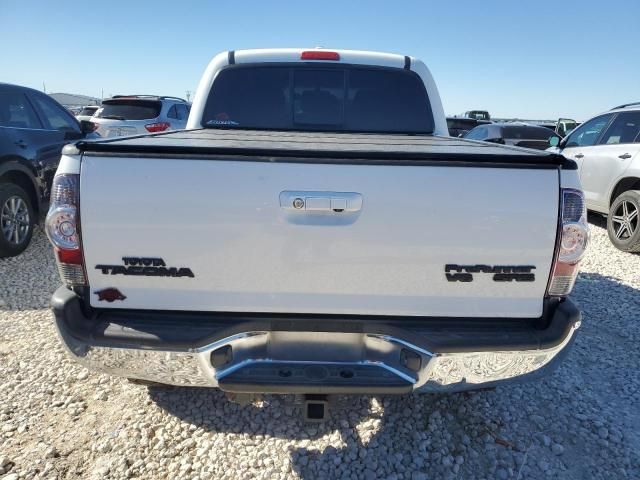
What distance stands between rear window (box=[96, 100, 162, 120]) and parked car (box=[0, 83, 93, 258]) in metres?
4.61

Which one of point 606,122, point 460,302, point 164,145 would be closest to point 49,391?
point 164,145

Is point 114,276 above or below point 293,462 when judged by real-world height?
above

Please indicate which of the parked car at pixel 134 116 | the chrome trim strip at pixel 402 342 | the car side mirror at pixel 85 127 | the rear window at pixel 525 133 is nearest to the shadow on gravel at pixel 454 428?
the chrome trim strip at pixel 402 342

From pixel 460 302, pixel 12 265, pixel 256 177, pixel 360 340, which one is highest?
pixel 256 177

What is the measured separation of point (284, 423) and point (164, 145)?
1.64 meters

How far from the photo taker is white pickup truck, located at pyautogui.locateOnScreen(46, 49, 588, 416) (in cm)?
173

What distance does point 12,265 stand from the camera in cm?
488

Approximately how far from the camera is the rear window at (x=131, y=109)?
33.4 ft

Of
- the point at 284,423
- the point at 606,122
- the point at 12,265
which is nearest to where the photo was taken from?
the point at 284,423

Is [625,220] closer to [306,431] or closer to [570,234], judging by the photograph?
[570,234]

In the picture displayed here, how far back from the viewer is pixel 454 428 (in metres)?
2.48

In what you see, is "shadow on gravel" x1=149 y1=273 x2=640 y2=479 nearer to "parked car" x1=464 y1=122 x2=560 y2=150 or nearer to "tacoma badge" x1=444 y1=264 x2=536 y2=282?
"tacoma badge" x1=444 y1=264 x2=536 y2=282

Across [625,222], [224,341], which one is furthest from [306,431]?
[625,222]

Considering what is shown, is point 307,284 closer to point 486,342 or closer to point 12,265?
point 486,342
